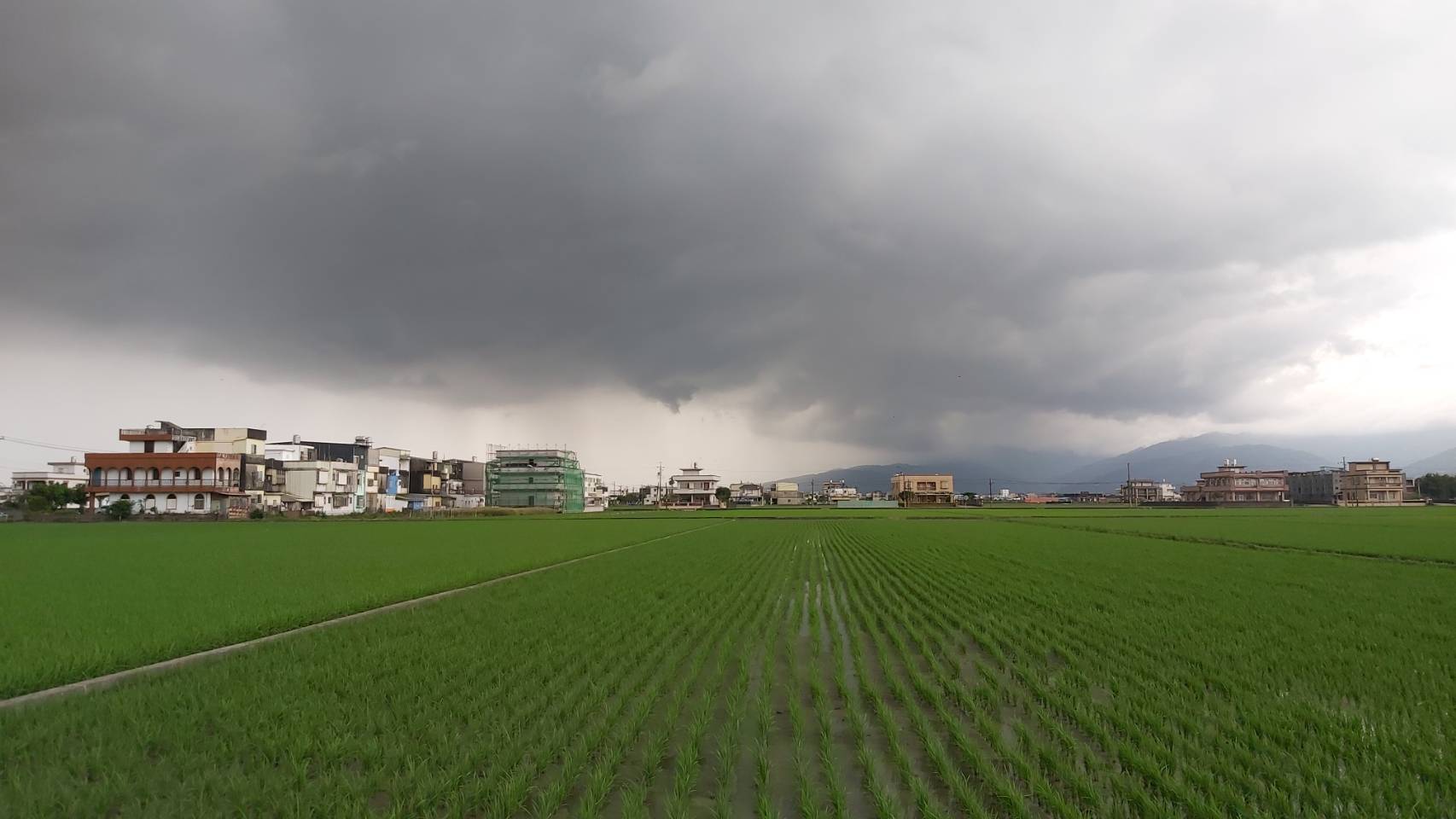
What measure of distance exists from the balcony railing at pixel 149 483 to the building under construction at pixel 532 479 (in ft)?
143

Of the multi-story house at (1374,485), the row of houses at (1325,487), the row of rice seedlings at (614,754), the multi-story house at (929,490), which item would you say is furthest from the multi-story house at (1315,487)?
the row of rice seedlings at (614,754)

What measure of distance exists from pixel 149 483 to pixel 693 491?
8132 cm

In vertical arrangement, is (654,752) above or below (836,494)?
above

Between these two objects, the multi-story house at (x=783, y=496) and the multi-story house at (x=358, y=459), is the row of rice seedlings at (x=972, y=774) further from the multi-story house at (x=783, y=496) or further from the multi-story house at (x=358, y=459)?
the multi-story house at (x=783, y=496)

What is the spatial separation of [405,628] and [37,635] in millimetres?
5075

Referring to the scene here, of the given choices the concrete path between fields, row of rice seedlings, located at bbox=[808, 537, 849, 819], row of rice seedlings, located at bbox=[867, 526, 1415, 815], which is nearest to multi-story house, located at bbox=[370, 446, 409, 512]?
the concrete path between fields

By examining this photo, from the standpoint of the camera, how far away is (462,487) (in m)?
120

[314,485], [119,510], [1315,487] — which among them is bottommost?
[1315,487]

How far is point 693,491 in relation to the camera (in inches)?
5064

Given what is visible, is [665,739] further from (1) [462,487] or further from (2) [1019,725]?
(1) [462,487]

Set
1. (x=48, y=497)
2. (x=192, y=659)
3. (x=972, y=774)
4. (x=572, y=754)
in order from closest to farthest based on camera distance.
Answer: (x=972, y=774) → (x=572, y=754) → (x=192, y=659) → (x=48, y=497)

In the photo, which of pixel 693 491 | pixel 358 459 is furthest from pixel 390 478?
pixel 693 491

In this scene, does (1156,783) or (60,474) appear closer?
(1156,783)

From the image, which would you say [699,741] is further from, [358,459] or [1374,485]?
[1374,485]
